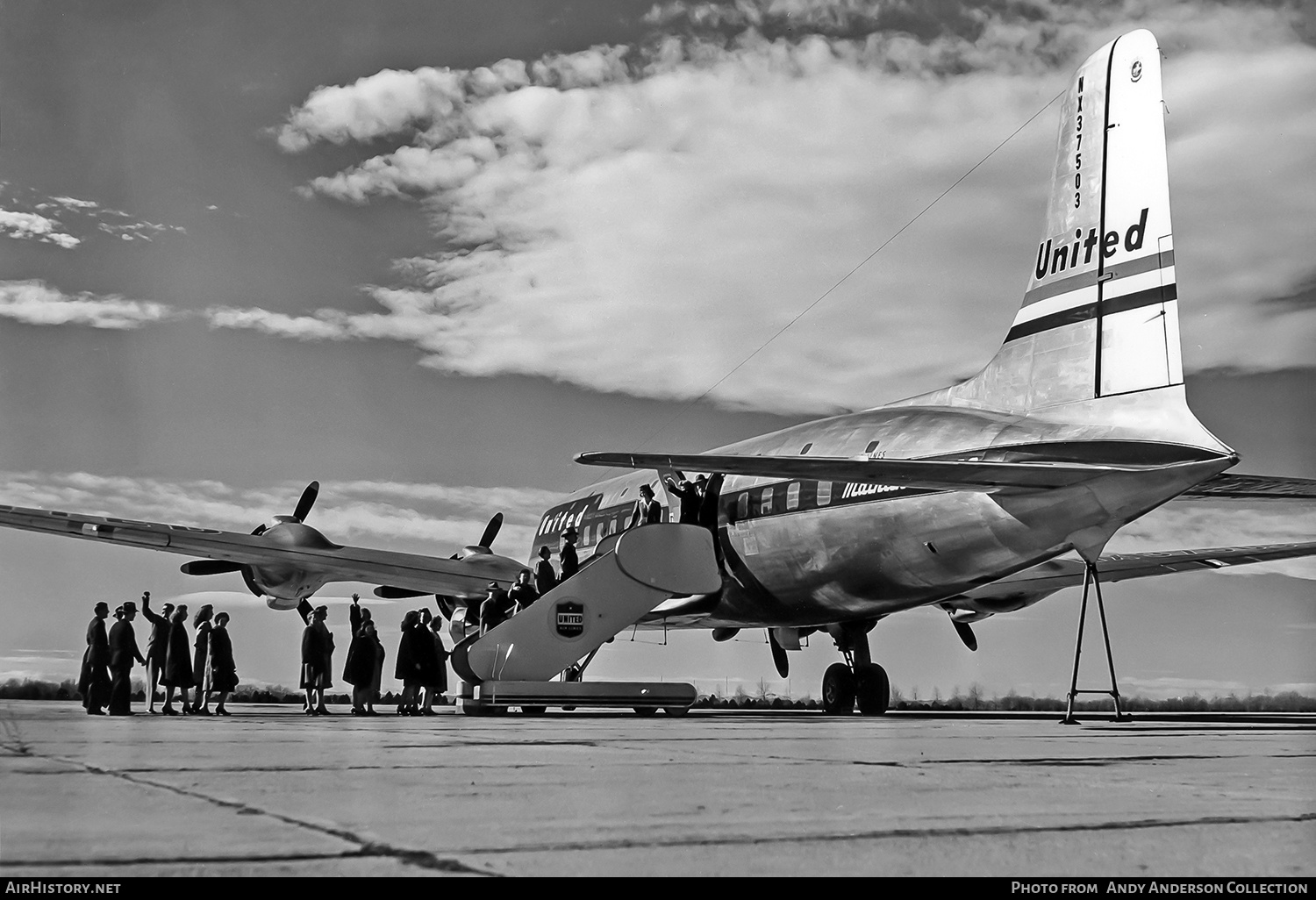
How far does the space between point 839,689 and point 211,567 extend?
38.3ft

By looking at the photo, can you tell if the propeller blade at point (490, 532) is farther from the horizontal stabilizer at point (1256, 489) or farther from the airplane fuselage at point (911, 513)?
the horizontal stabilizer at point (1256, 489)

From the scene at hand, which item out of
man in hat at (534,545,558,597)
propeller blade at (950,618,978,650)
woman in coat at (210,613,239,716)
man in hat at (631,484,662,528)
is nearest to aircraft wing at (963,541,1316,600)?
propeller blade at (950,618,978,650)

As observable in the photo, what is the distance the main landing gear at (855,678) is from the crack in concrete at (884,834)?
587 inches

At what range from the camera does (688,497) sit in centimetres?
1789

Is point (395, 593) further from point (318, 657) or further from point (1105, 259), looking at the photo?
point (1105, 259)

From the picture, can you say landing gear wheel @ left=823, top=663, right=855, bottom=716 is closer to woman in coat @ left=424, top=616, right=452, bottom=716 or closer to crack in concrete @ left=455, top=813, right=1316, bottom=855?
woman in coat @ left=424, top=616, right=452, bottom=716

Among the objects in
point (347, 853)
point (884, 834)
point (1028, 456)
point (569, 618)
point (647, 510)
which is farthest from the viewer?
point (647, 510)

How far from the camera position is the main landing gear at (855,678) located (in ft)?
62.5

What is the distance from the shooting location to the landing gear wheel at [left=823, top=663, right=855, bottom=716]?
63.1ft

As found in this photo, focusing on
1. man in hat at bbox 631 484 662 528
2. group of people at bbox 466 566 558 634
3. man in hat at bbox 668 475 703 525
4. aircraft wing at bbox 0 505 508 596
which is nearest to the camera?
group of people at bbox 466 566 558 634

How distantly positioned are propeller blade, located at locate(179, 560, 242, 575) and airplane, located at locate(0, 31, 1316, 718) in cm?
268

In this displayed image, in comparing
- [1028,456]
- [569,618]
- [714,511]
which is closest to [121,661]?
[569,618]

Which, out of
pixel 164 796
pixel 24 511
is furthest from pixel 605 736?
pixel 24 511
